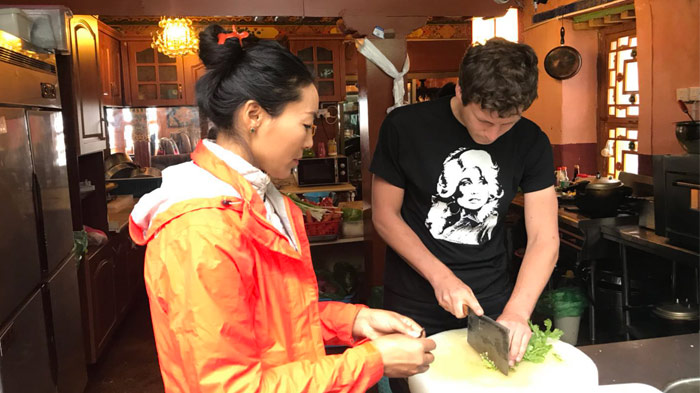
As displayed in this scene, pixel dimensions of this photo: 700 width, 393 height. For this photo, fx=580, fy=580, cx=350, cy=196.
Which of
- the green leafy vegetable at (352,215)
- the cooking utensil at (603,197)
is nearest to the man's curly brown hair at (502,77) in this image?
the cooking utensil at (603,197)

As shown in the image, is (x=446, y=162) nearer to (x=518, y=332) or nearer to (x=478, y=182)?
(x=478, y=182)

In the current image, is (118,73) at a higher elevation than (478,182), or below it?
higher

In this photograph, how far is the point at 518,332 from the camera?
1521 mm

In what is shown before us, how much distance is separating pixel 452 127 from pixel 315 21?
586 centimetres

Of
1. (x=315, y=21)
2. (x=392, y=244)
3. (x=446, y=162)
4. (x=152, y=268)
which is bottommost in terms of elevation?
(x=392, y=244)

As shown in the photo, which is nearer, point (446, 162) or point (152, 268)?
point (152, 268)

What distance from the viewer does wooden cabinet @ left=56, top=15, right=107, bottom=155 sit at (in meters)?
3.64

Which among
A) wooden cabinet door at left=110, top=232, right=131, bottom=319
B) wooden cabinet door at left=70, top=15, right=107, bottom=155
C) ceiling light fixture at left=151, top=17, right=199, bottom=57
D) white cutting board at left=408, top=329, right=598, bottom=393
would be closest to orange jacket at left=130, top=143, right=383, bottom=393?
white cutting board at left=408, top=329, right=598, bottom=393

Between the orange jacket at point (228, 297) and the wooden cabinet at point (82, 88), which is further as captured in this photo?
the wooden cabinet at point (82, 88)

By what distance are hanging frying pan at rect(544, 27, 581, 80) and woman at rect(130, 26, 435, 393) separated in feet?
17.4

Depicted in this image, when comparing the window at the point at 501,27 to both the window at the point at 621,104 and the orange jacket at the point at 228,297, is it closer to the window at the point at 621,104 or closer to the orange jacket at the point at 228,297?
the orange jacket at the point at 228,297

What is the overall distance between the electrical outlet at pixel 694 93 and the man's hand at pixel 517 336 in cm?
369

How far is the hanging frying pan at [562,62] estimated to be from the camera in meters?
5.86

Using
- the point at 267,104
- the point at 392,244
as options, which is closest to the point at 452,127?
the point at 392,244
